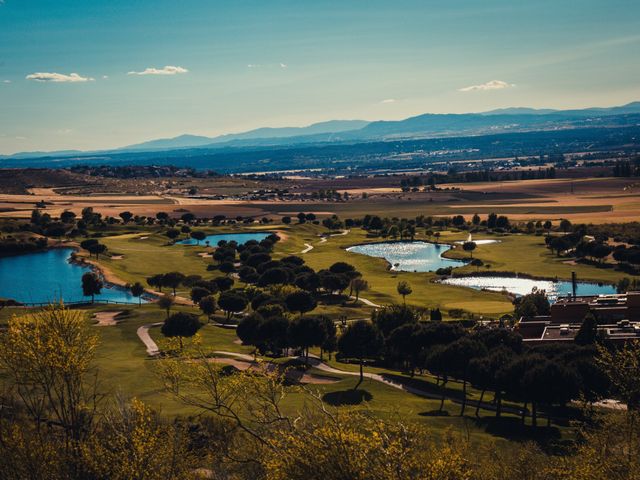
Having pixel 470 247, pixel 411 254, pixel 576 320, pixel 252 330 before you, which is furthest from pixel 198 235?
pixel 576 320

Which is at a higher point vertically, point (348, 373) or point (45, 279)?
point (45, 279)

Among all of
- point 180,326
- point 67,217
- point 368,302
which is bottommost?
point 368,302

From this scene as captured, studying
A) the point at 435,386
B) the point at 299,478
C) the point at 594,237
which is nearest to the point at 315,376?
the point at 435,386

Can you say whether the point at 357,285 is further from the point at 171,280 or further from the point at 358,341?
the point at 358,341

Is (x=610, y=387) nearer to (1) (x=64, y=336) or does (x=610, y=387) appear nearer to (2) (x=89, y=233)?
(1) (x=64, y=336)

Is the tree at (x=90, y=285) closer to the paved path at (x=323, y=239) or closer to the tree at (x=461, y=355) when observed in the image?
the tree at (x=461, y=355)

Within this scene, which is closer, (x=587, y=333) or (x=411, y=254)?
(x=587, y=333)

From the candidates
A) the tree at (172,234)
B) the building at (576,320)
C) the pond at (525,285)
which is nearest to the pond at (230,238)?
the tree at (172,234)
